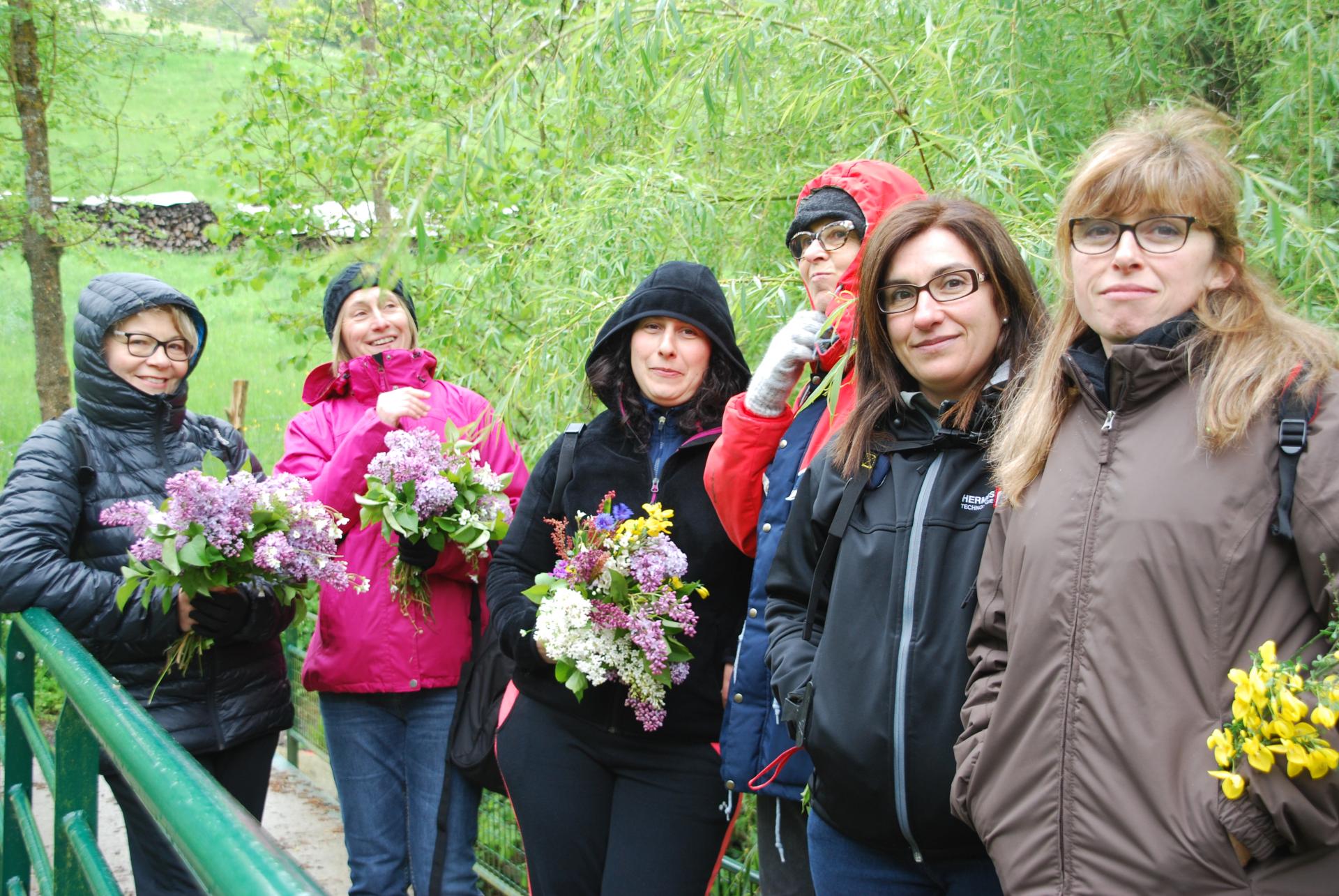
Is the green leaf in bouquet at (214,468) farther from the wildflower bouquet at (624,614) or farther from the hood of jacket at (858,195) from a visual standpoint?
the hood of jacket at (858,195)

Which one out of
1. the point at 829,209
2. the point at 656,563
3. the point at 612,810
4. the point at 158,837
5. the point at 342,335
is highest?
the point at 829,209

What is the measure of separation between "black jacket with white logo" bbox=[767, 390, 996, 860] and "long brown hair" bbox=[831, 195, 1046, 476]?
4cm

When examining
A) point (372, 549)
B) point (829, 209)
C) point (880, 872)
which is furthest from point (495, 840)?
point (829, 209)

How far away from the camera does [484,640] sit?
291cm

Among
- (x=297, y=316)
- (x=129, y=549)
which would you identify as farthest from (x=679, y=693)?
(x=297, y=316)

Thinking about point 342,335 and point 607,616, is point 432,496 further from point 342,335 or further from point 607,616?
point 342,335

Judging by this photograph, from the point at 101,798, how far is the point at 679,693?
11.6ft

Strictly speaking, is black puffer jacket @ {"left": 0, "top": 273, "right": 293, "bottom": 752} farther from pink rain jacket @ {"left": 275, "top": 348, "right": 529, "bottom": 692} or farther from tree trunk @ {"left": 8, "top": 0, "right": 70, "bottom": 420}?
tree trunk @ {"left": 8, "top": 0, "right": 70, "bottom": 420}

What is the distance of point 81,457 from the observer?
2.71 m

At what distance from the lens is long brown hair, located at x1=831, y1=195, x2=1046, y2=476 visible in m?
1.95

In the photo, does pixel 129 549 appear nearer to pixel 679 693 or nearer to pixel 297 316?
pixel 679 693

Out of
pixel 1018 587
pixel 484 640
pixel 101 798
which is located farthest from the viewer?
pixel 101 798

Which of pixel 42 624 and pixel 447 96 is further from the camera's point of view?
pixel 447 96

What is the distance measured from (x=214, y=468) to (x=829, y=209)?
166 cm
